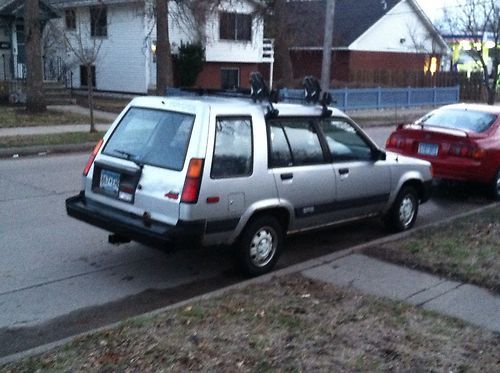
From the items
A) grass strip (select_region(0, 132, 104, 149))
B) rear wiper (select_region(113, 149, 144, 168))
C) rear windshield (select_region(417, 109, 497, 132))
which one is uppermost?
rear windshield (select_region(417, 109, 497, 132))

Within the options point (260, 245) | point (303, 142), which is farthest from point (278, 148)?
point (260, 245)

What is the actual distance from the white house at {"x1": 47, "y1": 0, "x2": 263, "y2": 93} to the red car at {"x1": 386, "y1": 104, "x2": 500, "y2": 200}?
2038 centimetres

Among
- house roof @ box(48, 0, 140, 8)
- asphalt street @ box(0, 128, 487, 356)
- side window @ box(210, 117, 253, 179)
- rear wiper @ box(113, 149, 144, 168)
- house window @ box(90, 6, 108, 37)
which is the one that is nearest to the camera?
asphalt street @ box(0, 128, 487, 356)

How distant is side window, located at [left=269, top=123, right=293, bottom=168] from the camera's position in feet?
21.3

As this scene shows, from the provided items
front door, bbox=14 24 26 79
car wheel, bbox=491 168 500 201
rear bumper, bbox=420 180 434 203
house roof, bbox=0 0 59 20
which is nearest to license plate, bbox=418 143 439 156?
car wheel, bbox=491 168 500 201

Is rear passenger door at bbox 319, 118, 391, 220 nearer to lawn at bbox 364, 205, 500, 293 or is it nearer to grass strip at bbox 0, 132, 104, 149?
lawn at bbox 364, 205, 500, 293

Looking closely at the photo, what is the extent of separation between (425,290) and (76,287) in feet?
10.4

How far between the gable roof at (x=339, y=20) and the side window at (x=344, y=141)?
31.7 metres

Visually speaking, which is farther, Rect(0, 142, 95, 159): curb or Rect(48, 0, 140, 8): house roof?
Rect(48, 0, 140, 8): house roof

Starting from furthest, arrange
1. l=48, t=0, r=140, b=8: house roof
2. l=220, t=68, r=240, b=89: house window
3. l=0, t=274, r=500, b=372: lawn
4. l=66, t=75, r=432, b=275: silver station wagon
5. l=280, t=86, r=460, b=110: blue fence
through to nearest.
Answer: l=220, t=68, r=240, b=89: house window
l=48, t=0, r=140, b=8: house roof
l=280, t=86, r=460, b=110: blue fence
l=66, t=75, r=432, b=275: silver station wagon
l=0, t=274, r=500, b=372: lawn

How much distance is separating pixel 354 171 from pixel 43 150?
31.2 feet

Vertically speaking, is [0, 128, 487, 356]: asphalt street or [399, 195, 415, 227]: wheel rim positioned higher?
[399, 195, 415, 227]: wheel rim

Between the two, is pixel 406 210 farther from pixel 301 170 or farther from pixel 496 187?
pixel 496 187

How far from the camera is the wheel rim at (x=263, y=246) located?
20.9ft
